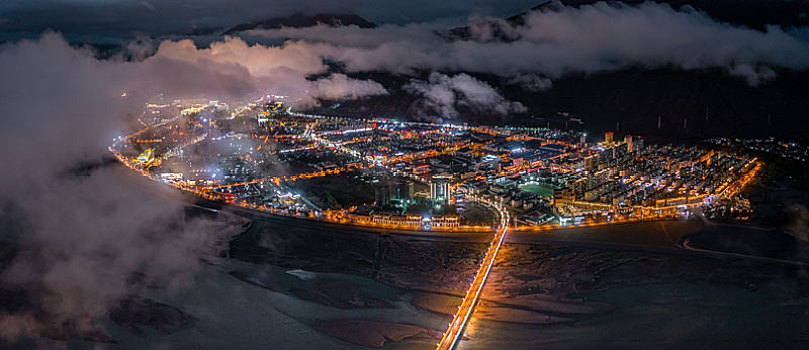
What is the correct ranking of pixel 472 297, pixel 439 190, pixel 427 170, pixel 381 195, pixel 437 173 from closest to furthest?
pixel 472 297 → pixel 439 190 → pixel 381 195 → pixel 437 173 → pixel 427 170

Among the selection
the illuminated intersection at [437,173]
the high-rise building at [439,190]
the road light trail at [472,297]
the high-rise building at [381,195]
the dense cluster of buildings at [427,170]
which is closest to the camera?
the road light trail at [472,297]

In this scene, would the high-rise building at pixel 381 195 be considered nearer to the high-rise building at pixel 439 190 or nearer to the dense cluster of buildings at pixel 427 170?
the dense cluster of buildings at pixel 427 170

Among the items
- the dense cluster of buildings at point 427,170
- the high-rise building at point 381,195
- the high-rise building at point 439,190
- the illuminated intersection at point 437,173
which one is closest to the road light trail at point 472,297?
the illuminated intersection at point 437,173

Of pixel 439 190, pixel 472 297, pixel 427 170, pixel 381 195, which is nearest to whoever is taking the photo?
pixel 472 297

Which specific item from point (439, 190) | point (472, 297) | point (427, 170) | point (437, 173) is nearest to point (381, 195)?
point (439, 190)

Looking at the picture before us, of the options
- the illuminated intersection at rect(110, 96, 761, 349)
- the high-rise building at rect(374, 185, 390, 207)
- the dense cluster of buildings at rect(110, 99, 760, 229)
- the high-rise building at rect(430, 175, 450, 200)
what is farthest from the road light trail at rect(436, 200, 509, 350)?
the high-rise building at rect(374, 185, 390, 207)

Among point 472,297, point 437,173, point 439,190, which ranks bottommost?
point 472,297

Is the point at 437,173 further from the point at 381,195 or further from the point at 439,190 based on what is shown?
the point at 381,195

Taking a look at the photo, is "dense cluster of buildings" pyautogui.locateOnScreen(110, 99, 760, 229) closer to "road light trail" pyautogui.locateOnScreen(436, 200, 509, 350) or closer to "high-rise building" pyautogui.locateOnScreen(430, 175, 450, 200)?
"high-rise building" pyautogui.locateOnScreen(430, 175, 450, 200)
